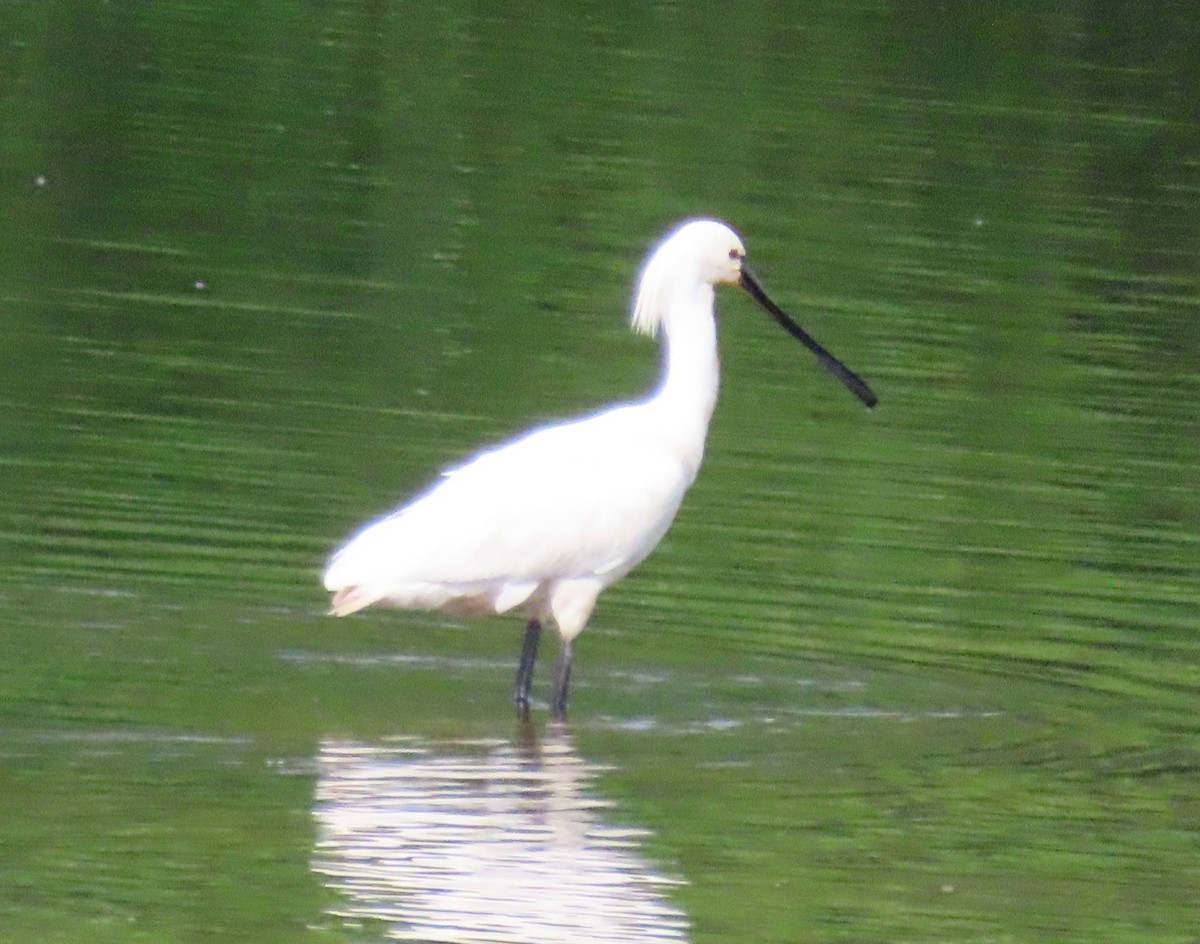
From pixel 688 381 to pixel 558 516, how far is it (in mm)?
724

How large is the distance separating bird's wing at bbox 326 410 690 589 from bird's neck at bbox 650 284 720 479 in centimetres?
9

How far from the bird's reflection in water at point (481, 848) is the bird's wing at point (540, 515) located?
715 millimetres

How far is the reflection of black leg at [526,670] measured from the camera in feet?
32.6

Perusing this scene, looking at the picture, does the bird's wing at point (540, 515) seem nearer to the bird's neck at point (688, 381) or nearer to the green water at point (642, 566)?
the bird's neck at point (688, 381)

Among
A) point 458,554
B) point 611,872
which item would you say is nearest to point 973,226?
point 458,554

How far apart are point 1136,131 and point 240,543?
15.4 m

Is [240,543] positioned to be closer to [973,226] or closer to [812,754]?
[812,754]

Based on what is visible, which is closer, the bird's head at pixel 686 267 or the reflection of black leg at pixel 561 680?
the reflection of black leg at pixel 561 680

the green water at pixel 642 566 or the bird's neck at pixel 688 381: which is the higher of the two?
the bird's neck at pixel 688 381

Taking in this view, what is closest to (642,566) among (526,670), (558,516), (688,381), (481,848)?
(688,381)

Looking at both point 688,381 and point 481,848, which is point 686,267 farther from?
point 481,848

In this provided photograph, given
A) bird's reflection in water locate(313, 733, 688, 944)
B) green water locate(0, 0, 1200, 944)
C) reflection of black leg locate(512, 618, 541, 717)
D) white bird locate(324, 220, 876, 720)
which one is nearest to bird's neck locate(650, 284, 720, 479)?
white bird locate(324, 220, 876, 720)

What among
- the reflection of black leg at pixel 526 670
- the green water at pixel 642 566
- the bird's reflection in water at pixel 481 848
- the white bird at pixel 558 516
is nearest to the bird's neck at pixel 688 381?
the white bird at pixel 558 516

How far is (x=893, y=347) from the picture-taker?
16125 mm
